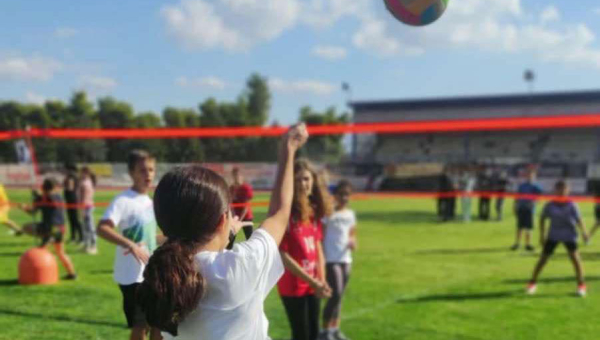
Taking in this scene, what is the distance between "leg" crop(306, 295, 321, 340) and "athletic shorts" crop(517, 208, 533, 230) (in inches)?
409

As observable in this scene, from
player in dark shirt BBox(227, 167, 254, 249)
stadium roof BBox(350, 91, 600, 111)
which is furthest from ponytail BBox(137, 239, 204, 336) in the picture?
stadium roof BBox(350, 91, 600, 111)

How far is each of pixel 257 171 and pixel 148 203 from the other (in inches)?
195

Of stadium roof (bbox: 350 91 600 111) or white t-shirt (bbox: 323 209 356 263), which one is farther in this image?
stadium roof (bbox: 350 91 600 111)

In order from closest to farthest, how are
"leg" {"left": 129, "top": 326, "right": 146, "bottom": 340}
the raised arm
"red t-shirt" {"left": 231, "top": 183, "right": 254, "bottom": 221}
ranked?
the raised arm
"red t-shirt" {"left": 231, "top": 183, "right": 254, "bottom": 221}
"leg" {"left": 129, "top": 326, "right": 146, "bottom": 340}

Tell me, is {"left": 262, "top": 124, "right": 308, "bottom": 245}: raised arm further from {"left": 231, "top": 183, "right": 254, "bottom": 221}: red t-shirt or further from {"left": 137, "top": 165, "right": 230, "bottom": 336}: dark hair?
{"left": 231, "top": 183, "right": 254, "bottom": 221}: red t-shirt

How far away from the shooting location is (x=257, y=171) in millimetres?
10234

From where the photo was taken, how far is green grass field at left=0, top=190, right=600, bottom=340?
23.4 ft

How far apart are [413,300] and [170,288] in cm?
722

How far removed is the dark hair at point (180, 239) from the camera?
2129 mm

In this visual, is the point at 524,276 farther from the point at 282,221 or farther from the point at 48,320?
the point at 282,221

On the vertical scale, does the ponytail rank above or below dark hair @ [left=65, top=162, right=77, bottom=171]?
above

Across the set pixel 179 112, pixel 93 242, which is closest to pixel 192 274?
pixel 93 242

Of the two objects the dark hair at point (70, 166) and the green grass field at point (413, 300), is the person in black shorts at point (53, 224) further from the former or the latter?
the dark hair at point (70, 166)

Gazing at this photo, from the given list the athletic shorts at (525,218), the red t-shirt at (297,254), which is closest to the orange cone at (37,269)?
the red t-shirt at (297,254)
